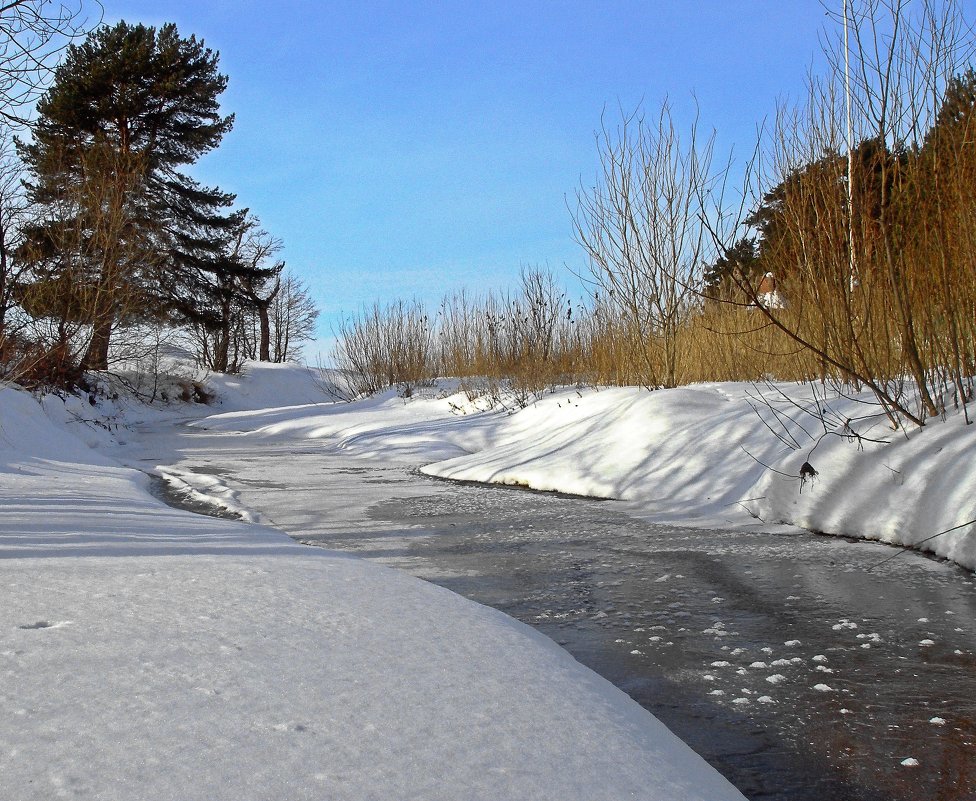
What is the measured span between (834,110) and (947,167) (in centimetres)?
85

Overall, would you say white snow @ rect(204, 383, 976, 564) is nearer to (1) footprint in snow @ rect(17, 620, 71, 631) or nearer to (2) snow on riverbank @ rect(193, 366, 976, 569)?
(2) snow on riverbank @ rect(193, 366, 976, 569)

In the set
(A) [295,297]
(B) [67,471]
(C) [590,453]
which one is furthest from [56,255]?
(A) [295,297]

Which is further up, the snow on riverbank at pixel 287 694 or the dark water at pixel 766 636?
the snow on riverbank at pixel 287 694

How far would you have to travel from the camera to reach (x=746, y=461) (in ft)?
15.8

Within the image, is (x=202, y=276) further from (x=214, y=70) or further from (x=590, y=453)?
(x=590, y=453)

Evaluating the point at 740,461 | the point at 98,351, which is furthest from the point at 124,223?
the point at 740,461

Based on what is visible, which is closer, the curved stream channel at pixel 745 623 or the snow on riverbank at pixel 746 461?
the curved stream channel at pixel 745 623

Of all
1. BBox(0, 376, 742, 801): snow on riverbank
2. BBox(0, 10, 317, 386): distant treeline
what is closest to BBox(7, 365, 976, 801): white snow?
BBox(0, 376, 742, 801): snow on riverbank

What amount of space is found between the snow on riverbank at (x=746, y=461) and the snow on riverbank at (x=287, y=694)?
88.2 inches

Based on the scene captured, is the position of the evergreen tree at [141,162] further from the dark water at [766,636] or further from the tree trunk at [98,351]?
the dark water at [766,636]

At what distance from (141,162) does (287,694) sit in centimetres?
1879

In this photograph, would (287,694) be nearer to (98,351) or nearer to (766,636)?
(766,636)

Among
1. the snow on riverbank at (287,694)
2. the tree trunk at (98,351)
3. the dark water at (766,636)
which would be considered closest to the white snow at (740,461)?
the dark water at (766,636)

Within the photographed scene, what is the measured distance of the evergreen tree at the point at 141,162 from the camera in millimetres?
14188
